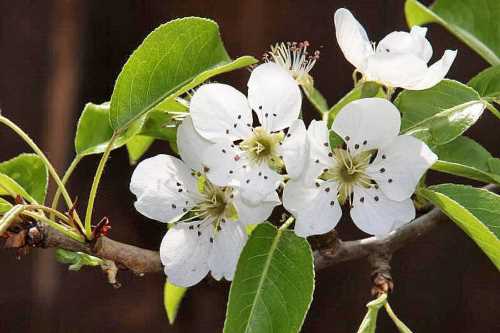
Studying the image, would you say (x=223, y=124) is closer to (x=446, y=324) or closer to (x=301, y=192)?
(x=301, y=192)

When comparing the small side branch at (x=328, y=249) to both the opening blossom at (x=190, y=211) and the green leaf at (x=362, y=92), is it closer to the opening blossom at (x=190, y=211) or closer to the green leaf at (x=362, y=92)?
the opening blossom at (x=190, y=211)

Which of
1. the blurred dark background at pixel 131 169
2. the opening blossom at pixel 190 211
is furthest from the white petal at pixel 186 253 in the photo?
the blurred dark background at pixel 131 169

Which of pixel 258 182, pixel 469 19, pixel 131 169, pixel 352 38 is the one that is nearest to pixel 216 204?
pixel 258 182

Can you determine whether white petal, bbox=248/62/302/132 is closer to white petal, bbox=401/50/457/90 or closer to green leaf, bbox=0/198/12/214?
white petal, bbox=401/50/457/90

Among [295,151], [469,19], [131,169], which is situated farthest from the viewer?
[131,169]

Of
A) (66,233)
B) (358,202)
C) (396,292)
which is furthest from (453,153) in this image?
(396,292)

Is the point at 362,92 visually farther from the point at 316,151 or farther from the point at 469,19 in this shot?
the point at 469,19

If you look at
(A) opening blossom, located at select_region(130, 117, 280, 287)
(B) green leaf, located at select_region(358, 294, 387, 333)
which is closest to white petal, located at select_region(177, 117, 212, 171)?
(A) opening blossom, located at select_region(130, 117, 280, 287)
